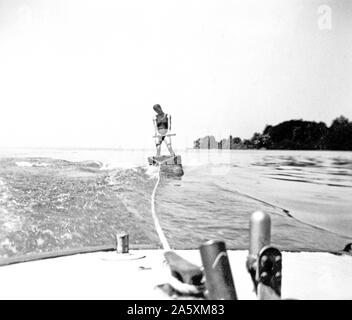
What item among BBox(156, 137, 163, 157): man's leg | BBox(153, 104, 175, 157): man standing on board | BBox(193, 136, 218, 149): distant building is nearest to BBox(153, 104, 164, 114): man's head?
BBox(153, 104, 175, 157): man standing on board

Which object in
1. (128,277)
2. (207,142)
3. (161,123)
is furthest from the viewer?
(207,142)

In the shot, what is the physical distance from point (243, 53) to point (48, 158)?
205 cm

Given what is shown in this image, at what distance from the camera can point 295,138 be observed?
12.6 feet

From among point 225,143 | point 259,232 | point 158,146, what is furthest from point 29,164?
point 259,232

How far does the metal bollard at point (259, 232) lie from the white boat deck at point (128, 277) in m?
0.29

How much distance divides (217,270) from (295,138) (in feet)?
8.48

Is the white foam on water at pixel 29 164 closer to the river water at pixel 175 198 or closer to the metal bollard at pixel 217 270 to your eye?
the river water at pixel 175 198

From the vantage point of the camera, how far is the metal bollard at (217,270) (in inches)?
58.4

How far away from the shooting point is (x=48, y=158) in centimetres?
405

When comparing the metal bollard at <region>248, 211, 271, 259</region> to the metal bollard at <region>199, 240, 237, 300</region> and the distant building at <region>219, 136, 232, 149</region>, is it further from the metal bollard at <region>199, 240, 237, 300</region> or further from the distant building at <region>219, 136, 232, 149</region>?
the distant building at <region>219, 136, 232, 149</region>

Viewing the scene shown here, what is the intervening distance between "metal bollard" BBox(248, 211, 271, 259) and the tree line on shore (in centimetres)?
231

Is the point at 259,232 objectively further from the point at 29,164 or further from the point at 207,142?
the point at 29,164
